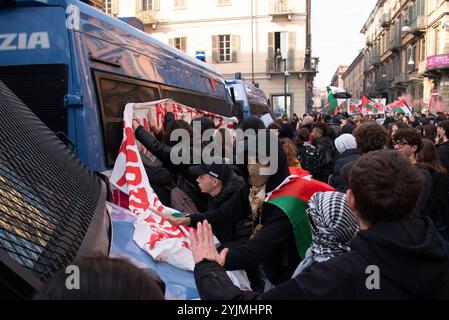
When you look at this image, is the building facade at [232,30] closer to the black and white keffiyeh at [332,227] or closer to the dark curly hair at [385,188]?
the black and white keffiyeh at [332,227]

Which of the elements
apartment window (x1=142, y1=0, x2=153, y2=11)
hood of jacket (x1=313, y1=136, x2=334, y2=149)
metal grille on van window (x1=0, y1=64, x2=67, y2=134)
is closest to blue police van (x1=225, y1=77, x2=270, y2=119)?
hood of jacket (x1=313, y1=136, x2=334, y2=149)

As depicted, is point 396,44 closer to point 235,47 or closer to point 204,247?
point 235,47

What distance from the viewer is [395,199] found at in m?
1.68

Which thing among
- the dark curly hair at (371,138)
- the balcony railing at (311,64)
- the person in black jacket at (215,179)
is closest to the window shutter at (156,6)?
the balcony railing at (311,64)

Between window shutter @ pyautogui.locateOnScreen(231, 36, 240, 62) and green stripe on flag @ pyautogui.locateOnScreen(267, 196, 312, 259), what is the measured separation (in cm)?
2867

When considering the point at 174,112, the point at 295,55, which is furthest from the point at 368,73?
the point at 174,112

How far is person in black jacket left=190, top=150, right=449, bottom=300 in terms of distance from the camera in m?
1.53

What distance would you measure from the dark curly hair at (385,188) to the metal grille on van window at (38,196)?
1169 millimetres

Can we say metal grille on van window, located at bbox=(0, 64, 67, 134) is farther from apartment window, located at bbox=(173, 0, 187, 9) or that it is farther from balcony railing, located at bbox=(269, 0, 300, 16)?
apartment window, located at bbox=(173, 0, 187, 9)

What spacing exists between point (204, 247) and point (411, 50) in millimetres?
44748

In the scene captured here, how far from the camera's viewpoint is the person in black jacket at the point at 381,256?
1530mm
